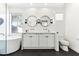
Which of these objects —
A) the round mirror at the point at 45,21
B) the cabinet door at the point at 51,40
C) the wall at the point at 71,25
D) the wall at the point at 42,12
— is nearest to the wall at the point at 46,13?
the wall at the point at 42,12

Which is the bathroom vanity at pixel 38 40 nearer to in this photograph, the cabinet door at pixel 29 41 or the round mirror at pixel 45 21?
the cabinet door at pixel 29 41

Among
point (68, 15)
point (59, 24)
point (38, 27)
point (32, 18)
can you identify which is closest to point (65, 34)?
point (59, 24)

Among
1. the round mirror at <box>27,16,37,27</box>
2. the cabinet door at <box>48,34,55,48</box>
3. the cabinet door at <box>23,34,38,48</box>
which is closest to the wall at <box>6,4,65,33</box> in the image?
the round mirror at <box>27,16,37,27</box>

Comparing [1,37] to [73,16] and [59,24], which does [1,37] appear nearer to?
[59,24]

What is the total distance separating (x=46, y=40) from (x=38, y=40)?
33 cm

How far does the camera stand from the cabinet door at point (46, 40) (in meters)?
3.79

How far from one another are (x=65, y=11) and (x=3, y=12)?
9.08 feet

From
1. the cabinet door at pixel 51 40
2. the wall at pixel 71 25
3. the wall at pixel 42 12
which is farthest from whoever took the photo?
the wall at pixel 42 12

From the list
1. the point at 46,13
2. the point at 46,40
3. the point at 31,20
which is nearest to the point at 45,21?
the point at 46,13

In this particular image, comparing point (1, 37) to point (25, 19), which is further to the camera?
point (25, 19)

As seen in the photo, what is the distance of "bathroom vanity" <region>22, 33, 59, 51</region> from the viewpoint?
12.4 feet

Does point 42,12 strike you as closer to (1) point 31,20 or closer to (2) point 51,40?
(1) point 31,20

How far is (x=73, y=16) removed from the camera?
11.9 feet

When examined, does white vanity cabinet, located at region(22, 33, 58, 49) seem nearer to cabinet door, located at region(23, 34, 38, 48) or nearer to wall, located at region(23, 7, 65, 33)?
cabinet door, located at region(23, 34, 38, 48)
